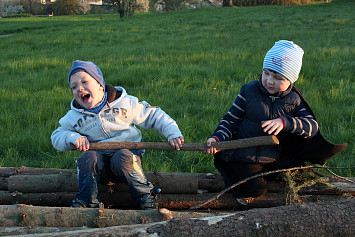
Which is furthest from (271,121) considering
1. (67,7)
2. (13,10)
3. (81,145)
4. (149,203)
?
(13,10)

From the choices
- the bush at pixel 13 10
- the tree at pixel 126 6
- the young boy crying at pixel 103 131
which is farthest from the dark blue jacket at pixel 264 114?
the bush at pixel 13 10

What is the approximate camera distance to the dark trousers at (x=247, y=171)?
2873 millimetres

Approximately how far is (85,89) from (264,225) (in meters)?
1.71

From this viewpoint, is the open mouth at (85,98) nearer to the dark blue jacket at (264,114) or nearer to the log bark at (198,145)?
the log bark at (198,145)

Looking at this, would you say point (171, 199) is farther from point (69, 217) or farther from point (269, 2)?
point (269, 2)

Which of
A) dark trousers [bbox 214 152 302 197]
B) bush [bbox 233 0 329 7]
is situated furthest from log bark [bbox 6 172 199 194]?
bush [bbox 233 0 329 7]

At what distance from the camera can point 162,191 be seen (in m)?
2.96

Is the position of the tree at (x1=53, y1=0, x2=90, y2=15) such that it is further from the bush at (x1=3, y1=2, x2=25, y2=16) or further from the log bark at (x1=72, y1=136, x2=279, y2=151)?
the log bark at (x1=72, y1=136, x2=279, y2=151)

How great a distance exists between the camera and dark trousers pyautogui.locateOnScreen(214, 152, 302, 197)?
9.43 feet

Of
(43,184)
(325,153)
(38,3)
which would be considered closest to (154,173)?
(43,184)

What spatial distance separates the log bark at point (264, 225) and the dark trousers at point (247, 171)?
0.65 m

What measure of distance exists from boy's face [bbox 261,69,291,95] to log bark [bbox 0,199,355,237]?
1.00 metres

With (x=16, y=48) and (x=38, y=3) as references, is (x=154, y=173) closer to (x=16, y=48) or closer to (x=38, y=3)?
(x=16, y=48)

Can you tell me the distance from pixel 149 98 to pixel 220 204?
3007mm
